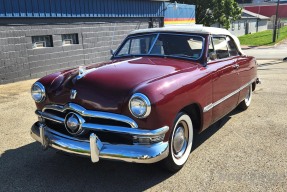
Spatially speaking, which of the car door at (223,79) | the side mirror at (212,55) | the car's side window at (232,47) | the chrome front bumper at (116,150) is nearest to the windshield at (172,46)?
the side mirror at (212,55)

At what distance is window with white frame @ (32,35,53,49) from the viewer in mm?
11143

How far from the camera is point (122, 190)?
347 cm

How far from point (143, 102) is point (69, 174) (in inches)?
52.6

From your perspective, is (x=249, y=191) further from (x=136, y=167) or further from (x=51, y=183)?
(x=51, y=183)

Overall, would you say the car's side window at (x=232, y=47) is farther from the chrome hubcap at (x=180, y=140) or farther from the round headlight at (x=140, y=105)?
the round headlight at (x=140, y=105)

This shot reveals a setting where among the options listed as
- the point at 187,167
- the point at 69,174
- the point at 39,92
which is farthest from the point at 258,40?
the point at 69,174

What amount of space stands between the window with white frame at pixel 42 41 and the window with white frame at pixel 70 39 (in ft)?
2.20

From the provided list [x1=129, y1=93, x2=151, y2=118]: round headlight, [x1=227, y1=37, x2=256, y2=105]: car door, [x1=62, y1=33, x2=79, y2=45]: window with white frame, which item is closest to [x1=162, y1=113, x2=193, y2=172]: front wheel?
[x1=129, y1=93, x2=151, y2=118]: round headlight

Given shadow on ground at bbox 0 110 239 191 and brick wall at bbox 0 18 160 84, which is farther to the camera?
brick wall at bbox 0 18 160 84

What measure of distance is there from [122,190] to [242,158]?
1.64 metres

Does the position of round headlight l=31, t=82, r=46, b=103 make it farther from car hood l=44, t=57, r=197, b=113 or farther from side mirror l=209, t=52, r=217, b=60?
side mirror l=209, t=52, r=217, b=60

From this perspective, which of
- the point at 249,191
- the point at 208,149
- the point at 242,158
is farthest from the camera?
the point at 208,149

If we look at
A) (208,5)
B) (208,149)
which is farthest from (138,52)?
(208,5)

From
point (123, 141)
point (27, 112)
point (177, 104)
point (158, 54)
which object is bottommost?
point (27, 112)
